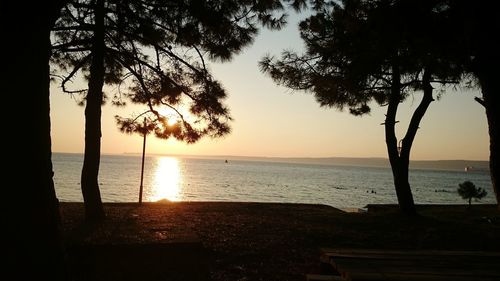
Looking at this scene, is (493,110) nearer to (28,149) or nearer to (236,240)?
(28,149)

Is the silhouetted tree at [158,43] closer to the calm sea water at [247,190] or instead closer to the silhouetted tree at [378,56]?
the silhouetted tree at [378,56]

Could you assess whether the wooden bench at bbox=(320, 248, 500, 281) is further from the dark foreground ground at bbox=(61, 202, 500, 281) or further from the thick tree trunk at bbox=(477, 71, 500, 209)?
the dark foreground ground at bbox=(61, 202, 500, 281)

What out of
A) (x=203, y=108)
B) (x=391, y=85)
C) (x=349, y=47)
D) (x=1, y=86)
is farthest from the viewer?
(x=391, y=85)

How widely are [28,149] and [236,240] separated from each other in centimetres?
475

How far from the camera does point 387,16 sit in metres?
6.41

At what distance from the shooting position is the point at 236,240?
782 centimetres

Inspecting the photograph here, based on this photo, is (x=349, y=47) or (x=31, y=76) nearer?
(x=31, y=76)

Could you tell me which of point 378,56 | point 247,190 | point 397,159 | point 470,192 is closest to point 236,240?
point 378,56

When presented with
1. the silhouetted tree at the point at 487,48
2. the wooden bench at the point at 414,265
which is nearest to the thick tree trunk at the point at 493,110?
the silhouetted tree at the point at 487,48

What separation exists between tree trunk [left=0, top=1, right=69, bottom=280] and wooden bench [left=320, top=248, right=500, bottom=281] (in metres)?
2.49

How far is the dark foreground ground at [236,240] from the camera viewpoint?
227 inches

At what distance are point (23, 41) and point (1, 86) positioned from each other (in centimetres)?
43

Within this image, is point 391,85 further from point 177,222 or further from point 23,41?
point 23,41

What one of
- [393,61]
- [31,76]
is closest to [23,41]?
[31,76]
